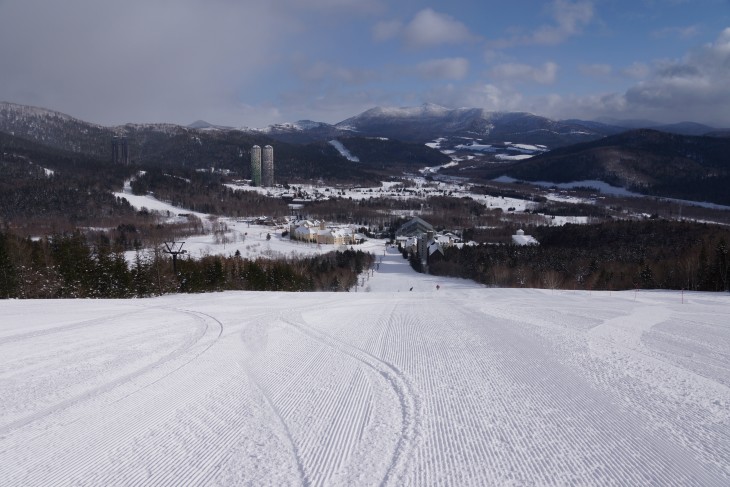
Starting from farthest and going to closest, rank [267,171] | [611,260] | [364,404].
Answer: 1. [267,171]
2. [611,260]
3. [364,404]

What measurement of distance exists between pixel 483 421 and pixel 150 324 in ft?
32.6

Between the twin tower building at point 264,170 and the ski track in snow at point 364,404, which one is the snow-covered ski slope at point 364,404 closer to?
the ski track in snow at point 364,404

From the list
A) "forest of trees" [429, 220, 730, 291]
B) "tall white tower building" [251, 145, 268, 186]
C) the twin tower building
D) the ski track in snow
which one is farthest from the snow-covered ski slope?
the twin tower building

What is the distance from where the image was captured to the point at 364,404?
21.3 ft

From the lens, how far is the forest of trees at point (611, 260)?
35.1 meters

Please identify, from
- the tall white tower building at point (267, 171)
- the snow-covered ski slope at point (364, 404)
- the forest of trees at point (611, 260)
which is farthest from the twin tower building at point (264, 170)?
the snow-covered ski slope at point (364, 404)

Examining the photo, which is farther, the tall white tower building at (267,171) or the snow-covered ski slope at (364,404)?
the tall white tower building at (267,171)

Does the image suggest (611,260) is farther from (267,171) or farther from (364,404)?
(267,171)

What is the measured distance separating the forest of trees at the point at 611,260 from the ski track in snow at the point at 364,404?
91.2ft

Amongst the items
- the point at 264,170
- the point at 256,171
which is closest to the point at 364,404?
the point at 256,171

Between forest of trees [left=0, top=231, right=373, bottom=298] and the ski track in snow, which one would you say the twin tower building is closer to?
forest of trees [left=0, top=231, right=373, bottom=298]

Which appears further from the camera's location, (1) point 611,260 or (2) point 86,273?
(1) point 611,260

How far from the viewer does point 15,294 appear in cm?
2523

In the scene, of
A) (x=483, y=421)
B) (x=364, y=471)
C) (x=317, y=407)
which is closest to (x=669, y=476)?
(x=483, y=421)
